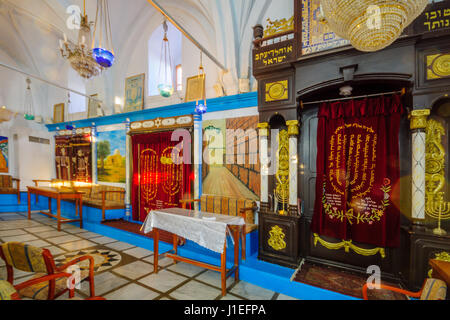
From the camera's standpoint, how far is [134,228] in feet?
18.8

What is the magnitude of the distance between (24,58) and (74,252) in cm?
909

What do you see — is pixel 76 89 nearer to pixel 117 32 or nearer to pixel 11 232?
pixel 117 32

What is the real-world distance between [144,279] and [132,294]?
1.42 ft

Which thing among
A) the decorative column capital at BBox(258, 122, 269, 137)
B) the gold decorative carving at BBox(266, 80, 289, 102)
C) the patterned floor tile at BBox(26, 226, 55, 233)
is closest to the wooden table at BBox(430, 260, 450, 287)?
the decorative column capital at BBox(258, 122, 269, 137)

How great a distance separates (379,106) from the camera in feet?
10.6

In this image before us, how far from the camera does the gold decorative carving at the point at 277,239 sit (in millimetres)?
3577

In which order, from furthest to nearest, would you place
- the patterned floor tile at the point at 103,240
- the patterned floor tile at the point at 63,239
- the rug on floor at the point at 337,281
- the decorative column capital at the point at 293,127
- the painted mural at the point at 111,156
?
the painted mural at the point at 111,156 → the patterned floor tile at the point at 103,240 → the patterned floor tile at the point at 63,239 → the decorative column capital at the point at 293,127 → the rug on floor at the point at 337,281

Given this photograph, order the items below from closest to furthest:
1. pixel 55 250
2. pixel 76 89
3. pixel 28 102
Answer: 1. pixel 55 250
2. pixel 76 89
3. pixel 28 102

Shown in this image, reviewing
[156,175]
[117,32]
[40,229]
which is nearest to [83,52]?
[156,175]

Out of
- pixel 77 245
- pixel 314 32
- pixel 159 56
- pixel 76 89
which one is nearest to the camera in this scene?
pixel 314 32

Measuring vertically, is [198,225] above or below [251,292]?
above

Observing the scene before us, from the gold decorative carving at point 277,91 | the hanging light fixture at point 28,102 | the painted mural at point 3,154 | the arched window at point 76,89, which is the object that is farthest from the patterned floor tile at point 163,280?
the hanging light fixture at point 28,102

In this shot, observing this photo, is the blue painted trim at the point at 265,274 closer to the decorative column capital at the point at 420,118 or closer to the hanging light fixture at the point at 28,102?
the decorative column capital at the point at 420,118

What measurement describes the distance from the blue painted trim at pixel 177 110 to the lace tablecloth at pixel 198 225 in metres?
2.72
